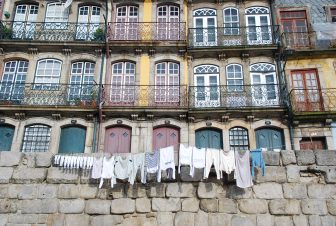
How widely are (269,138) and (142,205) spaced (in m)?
11.9

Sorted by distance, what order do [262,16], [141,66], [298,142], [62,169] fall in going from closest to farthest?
1. [62,169]
2. [298,142]
3. [141,66]
4. [262,16]

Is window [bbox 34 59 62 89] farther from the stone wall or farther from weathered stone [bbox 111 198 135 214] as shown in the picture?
weathered stone [bbox 111 198 135 214]

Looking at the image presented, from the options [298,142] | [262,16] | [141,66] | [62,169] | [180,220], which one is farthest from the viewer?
[262,16]

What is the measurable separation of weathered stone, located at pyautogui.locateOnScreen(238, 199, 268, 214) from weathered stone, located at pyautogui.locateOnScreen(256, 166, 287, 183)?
1.25 feet

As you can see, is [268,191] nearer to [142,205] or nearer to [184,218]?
[184,218]

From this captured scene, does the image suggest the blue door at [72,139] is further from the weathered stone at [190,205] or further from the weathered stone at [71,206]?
the weathered stone at [190,205]

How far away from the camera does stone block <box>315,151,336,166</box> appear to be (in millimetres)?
6480

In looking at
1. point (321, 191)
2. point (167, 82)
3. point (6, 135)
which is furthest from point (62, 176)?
point (167, 82)

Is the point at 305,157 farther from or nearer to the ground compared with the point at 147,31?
nearer to the ground

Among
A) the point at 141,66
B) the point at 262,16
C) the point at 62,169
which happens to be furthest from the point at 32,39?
the point at 62,169

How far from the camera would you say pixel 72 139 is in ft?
55.7

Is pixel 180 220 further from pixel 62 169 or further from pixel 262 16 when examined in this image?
pixel 262 16

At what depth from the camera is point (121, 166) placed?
6.70m

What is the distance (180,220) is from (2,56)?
52.2 feet
